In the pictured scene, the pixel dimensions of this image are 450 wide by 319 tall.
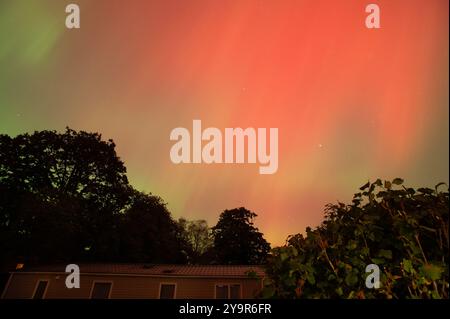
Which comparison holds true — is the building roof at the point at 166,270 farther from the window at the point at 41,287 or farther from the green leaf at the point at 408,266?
the green leaf at the point at 408,266

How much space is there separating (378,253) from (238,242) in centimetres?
5556

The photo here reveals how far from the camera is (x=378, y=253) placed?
2.57 m

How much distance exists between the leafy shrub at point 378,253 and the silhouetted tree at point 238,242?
5377 centimetres

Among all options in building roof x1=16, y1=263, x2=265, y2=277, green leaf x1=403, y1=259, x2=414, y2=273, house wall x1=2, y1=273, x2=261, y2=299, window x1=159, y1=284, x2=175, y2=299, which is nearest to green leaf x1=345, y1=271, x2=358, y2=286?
green leaf x1=403, y1=259, x2=414, y2=273

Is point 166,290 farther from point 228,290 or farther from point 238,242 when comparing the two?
point 238,242

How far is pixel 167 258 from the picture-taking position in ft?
136

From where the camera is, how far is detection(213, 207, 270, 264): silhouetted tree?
55.4m

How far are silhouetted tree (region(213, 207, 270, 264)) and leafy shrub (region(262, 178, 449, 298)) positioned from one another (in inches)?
2117

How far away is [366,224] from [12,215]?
121 feet

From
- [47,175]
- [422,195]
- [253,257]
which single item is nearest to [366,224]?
[422,195]

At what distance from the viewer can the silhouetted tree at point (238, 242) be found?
55438 mm

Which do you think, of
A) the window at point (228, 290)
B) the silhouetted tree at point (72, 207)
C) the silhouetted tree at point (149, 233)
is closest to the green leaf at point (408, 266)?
the window at point (228, 290)

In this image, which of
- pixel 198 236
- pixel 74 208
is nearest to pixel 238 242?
pixel 198 236
